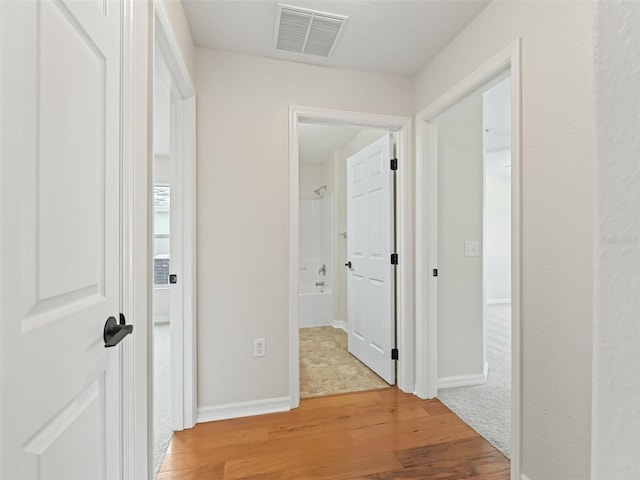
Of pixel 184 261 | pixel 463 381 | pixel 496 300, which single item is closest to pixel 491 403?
pixel 463 381

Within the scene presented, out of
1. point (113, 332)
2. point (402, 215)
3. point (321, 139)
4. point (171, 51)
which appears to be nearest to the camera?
point (113, 332)

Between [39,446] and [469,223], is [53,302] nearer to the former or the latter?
[39,446]

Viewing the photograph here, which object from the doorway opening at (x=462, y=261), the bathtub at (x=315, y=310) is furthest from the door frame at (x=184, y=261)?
the bathtub at (x=315, y=310)

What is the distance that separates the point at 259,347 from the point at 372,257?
126 cm

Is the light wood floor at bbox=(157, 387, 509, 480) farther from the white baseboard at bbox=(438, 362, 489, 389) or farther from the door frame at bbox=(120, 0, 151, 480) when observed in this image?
the door frame at bbox=(120, 0, 151, 480)

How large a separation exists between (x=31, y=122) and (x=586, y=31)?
71.1 inches

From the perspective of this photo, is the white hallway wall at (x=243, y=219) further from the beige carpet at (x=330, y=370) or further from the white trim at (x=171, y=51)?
the beige carpet at (x=330, y=370)

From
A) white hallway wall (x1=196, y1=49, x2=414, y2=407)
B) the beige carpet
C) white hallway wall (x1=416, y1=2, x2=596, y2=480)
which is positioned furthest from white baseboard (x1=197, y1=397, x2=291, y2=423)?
white hallway wall (x1=416, y1=2, x2=596, y2=480)

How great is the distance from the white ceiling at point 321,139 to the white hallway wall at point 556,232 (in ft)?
6.72

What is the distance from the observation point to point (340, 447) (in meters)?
1.78

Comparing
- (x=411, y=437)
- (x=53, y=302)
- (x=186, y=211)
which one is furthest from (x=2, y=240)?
(x=411, y=437)

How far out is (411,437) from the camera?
1864 mm

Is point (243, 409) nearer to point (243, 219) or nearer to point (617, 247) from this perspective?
point (243, 219)

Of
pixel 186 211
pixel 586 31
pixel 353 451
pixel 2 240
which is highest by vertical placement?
pixel 586 31
